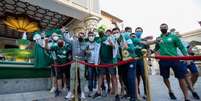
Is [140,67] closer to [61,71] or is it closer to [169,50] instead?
[169,50]

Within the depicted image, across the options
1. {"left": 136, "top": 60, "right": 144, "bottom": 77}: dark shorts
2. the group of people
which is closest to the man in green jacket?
the group of people

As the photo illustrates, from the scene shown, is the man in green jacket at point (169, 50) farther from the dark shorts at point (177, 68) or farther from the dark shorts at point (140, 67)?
the dark shorts at point (140, 67)

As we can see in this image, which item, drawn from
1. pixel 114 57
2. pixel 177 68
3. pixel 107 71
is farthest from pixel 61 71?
pixel 177 68

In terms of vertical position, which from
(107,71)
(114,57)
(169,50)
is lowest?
(107,71)

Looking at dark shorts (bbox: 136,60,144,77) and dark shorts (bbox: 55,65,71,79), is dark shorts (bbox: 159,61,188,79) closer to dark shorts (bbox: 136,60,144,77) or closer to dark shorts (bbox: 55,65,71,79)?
dark shorts (bbox: 136,60,144,77)

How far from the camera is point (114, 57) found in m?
5.57

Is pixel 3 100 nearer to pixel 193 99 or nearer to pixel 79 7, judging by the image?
pixel 193 99

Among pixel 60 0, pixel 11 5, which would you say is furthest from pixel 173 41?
pixel 11 5

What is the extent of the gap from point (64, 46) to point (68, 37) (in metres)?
0.39

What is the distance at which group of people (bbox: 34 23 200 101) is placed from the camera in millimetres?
5262

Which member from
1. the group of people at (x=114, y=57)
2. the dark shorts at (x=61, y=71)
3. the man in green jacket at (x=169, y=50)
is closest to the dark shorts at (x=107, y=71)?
the group of people at (x=114, y=57)

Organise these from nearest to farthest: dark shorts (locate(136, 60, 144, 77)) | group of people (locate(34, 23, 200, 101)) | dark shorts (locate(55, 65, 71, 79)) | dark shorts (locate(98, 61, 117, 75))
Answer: group of people (locate(34, 23, 200, 101))
dark shorts (locate(98, 61, 117, 75))
dark shorts (locate(136, 60, 144, 77))
dark shorts (locate(55, 65, 71, 79))

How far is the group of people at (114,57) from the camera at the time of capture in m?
5.26

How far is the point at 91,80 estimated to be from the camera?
21.0ft
